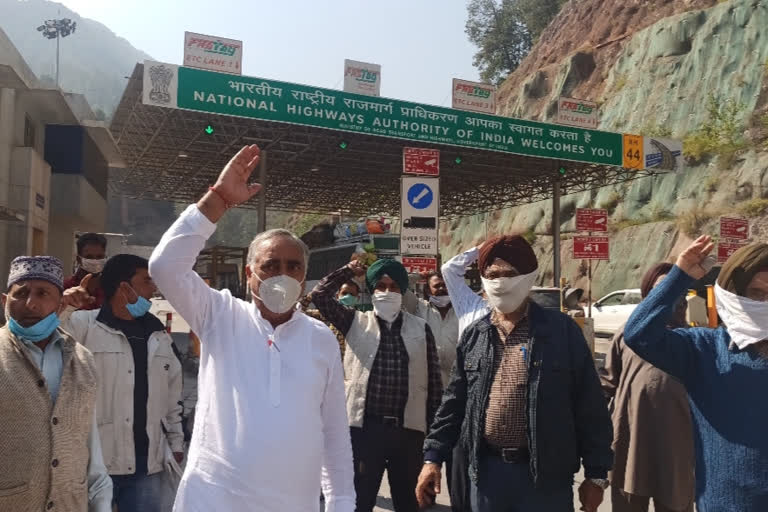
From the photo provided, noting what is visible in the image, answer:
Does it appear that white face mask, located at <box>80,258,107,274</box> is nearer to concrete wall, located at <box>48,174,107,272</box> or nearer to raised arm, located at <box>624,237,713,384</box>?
raised arm, located at <box>624,237,713,384</box>

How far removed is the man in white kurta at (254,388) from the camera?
8.07 ft

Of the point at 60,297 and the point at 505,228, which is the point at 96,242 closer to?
the point at 60,297

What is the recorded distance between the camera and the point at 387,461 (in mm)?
4734

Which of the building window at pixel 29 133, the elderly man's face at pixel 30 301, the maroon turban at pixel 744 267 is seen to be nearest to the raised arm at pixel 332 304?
the elderly man's face at pixel 30 301

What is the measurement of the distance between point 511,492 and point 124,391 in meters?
2.00

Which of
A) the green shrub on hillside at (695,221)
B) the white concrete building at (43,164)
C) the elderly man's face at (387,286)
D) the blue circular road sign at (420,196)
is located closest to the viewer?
the elderly man's face at (387,286)

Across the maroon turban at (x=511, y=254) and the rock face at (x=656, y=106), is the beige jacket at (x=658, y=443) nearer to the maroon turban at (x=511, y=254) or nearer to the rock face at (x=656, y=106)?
the maroon turban at (x=511, y=254)

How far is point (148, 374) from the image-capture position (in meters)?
3.83

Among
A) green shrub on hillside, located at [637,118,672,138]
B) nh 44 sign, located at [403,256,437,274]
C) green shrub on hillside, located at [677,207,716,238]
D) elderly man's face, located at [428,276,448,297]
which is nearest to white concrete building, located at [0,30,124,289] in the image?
nh 44 sign, located at [403,256,437,274]

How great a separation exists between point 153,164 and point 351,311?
71.7ft

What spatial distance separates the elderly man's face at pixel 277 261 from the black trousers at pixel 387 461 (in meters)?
2.10

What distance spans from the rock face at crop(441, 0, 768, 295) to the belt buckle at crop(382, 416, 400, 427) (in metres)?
24.7

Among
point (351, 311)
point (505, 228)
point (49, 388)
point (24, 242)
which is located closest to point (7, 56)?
point (24, 242)

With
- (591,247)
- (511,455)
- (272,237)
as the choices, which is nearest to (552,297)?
(591,247)
